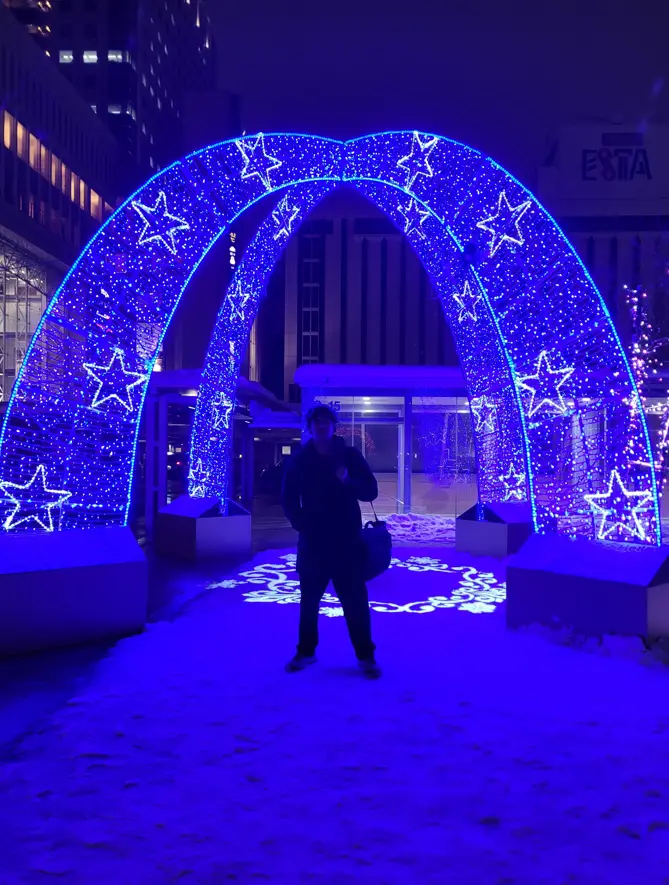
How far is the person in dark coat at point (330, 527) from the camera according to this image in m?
4.26

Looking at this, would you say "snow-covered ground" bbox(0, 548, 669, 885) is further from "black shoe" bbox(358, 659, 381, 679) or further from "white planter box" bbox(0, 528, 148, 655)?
"white planter box" bbox(0, 528, 148, 655)

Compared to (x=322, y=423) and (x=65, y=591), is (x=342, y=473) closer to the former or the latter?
(x=322, y=423)

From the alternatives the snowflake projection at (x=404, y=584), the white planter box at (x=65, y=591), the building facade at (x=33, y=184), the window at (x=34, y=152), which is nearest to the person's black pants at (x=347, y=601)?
the white planter box at (x=65, y=591)

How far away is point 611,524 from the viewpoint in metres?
5.98

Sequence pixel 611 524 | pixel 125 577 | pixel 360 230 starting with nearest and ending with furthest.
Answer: pixel 125 577 → pixel 611 524 → pixel 360 230

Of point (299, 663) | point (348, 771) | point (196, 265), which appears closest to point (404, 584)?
point (299, 663)

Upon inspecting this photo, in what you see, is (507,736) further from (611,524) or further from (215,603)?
(215,603)

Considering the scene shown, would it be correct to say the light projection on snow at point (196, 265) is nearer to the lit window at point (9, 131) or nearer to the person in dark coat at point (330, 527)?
the person in dark coat at point (330, 527)

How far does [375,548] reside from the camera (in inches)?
179

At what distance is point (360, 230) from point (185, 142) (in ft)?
49.0

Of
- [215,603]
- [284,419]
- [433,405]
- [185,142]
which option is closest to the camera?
[215,603]

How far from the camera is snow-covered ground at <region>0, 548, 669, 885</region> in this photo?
2.32m

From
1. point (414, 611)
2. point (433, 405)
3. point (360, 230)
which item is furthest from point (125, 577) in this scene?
point (360, 230)

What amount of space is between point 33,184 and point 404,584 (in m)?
30.7
